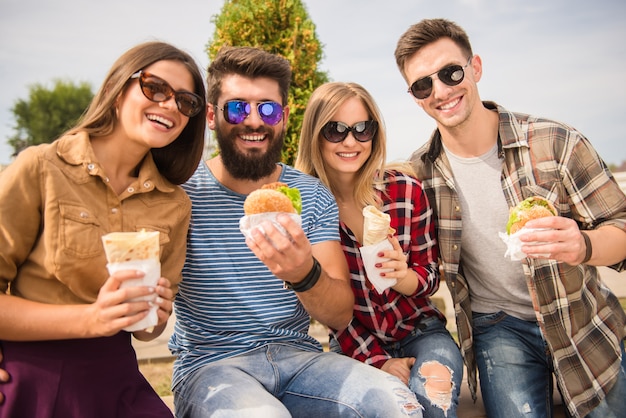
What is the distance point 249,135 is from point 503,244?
6.97ft

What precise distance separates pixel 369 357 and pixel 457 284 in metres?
0.91

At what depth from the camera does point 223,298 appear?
3.31 m

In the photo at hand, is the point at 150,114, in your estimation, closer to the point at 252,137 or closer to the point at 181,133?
the point at 181,133

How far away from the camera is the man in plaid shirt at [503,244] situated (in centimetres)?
363

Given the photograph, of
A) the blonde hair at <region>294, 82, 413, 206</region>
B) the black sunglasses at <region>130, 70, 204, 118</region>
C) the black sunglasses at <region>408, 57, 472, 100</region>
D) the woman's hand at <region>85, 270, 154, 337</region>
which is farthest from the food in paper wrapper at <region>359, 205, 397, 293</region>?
the woman's hand at <region>85, 270, 154, 337</region>

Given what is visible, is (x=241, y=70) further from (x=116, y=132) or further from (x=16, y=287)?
(x=16, y=287)

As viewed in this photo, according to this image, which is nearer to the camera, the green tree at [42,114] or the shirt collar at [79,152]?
the shirt collar at [79,152]

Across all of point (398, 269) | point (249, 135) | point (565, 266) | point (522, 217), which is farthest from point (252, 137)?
point (565, 266)

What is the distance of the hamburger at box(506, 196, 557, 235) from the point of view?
3.11 metres

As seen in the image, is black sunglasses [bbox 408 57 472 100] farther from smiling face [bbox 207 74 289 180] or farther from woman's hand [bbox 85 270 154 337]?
woman's hand [bbox 85 270 154 337]

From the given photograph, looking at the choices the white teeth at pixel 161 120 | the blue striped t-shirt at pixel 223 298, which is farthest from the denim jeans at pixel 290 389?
the white teeth at pixel 161 120

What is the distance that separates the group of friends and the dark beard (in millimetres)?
15

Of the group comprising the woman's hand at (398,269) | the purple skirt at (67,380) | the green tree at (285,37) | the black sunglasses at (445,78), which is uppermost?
the green tree at (285,37)

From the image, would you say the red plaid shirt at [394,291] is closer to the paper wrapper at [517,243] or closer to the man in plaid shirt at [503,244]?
the man in plaid shirt at [503,244]
